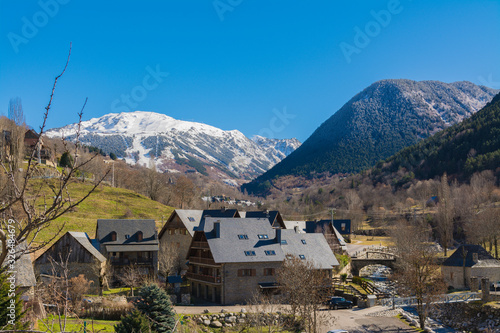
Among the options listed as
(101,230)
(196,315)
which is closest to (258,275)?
(196,315)

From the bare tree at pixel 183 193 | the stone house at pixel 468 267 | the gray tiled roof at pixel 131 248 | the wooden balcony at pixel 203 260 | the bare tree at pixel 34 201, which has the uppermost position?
the bare tree at pixel 183 193

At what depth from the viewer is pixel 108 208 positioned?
278ft

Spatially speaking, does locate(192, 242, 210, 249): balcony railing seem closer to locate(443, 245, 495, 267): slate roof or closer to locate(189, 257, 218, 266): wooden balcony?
locate(189, 257, 218, 266): wooden balcony

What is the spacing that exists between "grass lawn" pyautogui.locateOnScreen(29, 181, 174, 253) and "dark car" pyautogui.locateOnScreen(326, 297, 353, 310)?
39.8 m

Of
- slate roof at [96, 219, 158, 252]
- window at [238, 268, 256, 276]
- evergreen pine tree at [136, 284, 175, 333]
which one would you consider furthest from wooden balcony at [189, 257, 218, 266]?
evergreen pine tree at [136, 284, 175, 333]

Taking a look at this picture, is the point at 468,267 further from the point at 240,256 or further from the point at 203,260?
the point at 203,260

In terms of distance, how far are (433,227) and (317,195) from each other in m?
91.3

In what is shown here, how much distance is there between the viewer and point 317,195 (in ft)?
616

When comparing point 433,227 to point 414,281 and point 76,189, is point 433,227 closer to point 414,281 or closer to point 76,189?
point 414,281

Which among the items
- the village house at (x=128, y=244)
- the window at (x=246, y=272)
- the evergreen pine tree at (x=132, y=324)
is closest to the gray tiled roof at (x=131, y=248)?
the village house at (x=128, y=244)

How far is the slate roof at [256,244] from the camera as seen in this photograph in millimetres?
48094

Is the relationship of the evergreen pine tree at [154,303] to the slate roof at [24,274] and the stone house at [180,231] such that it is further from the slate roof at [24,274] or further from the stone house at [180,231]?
the stone house at [180,231]

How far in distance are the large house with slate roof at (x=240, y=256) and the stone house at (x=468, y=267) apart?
16486 mm

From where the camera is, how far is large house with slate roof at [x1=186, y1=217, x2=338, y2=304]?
4678 centimetres
